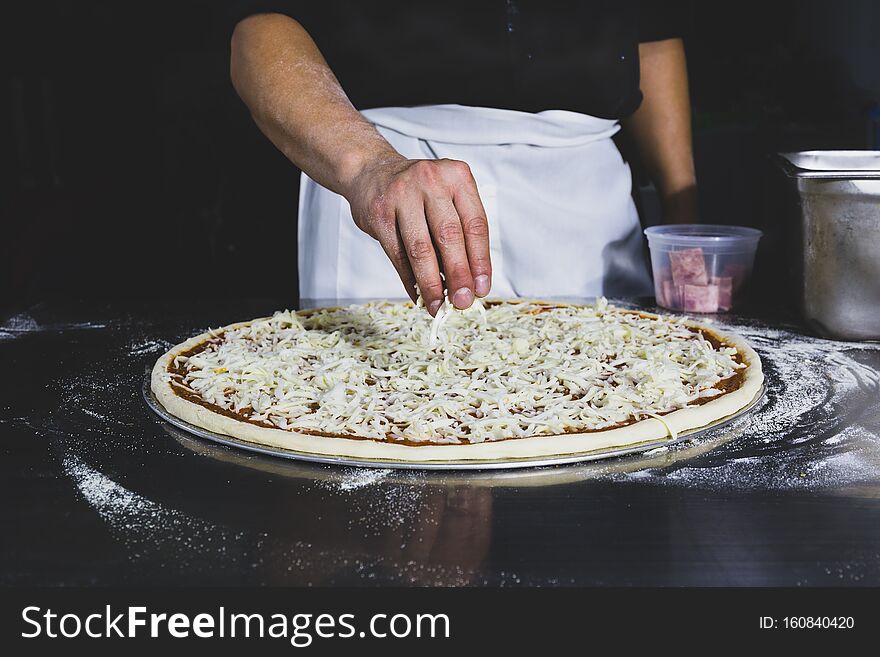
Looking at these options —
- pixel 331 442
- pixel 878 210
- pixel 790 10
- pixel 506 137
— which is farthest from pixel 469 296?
pixel 790 10

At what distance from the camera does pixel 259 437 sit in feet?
3.49

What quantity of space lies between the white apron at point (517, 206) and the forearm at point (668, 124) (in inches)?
7.8

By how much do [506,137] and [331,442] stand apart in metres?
0.99

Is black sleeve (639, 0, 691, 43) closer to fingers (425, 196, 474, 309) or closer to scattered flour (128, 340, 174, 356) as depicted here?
fingers (425, 196, 474, 309)

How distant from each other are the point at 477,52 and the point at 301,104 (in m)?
0.47

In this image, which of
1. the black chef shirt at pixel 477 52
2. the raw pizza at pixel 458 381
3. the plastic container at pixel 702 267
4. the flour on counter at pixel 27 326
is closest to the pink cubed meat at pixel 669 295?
the plastic container at pixel 702 267

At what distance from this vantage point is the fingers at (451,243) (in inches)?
44.7

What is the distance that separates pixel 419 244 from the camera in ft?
3.76

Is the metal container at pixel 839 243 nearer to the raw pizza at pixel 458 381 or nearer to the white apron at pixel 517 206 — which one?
the raw pizza at pixel 458 381

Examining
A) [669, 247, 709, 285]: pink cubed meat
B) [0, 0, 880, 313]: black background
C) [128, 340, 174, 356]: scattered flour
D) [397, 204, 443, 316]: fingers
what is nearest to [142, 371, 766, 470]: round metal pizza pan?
[397, 204, 443, 316]: fingers

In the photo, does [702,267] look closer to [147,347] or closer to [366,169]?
[366,169]

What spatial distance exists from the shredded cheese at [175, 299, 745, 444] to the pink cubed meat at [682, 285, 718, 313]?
0.55ft

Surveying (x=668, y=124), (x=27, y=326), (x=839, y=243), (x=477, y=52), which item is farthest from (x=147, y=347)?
(x=668, y=124)

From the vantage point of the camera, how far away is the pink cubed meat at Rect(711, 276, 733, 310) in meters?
1.72
